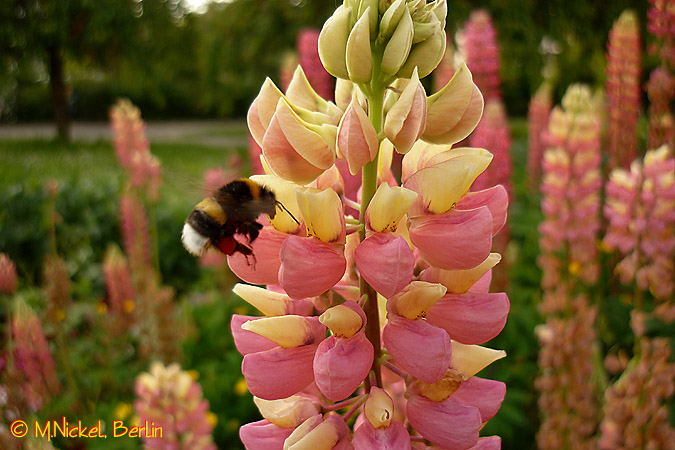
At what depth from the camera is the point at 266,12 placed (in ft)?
35.3

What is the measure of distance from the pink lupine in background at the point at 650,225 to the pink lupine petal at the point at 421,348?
4.04 ft

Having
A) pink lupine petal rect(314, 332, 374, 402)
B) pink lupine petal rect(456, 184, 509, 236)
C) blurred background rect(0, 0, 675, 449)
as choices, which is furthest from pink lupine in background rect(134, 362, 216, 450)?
pink lupine petal rect(456, 184, 509, 236)

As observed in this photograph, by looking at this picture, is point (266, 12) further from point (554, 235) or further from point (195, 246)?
point (195, 246)

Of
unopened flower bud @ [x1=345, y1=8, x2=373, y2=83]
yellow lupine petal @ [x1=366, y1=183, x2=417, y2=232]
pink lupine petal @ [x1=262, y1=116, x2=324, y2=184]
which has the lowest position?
yellow lupine petal @ [x1=366, y1=183, x2=417, y2=232]

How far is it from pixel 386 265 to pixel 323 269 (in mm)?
91

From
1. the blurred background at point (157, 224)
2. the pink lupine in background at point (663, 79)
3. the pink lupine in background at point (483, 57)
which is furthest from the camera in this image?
the pink lupine in background at point (483, 57)

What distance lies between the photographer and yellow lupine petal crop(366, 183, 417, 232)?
75 cm

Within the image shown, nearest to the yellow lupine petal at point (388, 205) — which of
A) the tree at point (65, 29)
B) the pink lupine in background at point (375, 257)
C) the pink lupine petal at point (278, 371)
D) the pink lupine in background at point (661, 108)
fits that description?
the pink lupine in background at point (375, 257)

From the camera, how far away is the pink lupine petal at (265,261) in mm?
851

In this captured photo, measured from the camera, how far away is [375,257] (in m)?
0.74

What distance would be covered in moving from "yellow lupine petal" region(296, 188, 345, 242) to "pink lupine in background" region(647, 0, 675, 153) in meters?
1.74

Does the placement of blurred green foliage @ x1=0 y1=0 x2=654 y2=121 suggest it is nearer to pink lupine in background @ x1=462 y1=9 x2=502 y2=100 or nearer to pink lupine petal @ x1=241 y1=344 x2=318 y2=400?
pink lupine in background @ x1=462 y1=9 x2=502 y2=100

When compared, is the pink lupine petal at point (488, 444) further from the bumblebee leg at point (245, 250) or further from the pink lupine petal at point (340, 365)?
the bumblebee leg at point (245, 250)

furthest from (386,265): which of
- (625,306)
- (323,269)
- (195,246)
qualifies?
(625,306)
